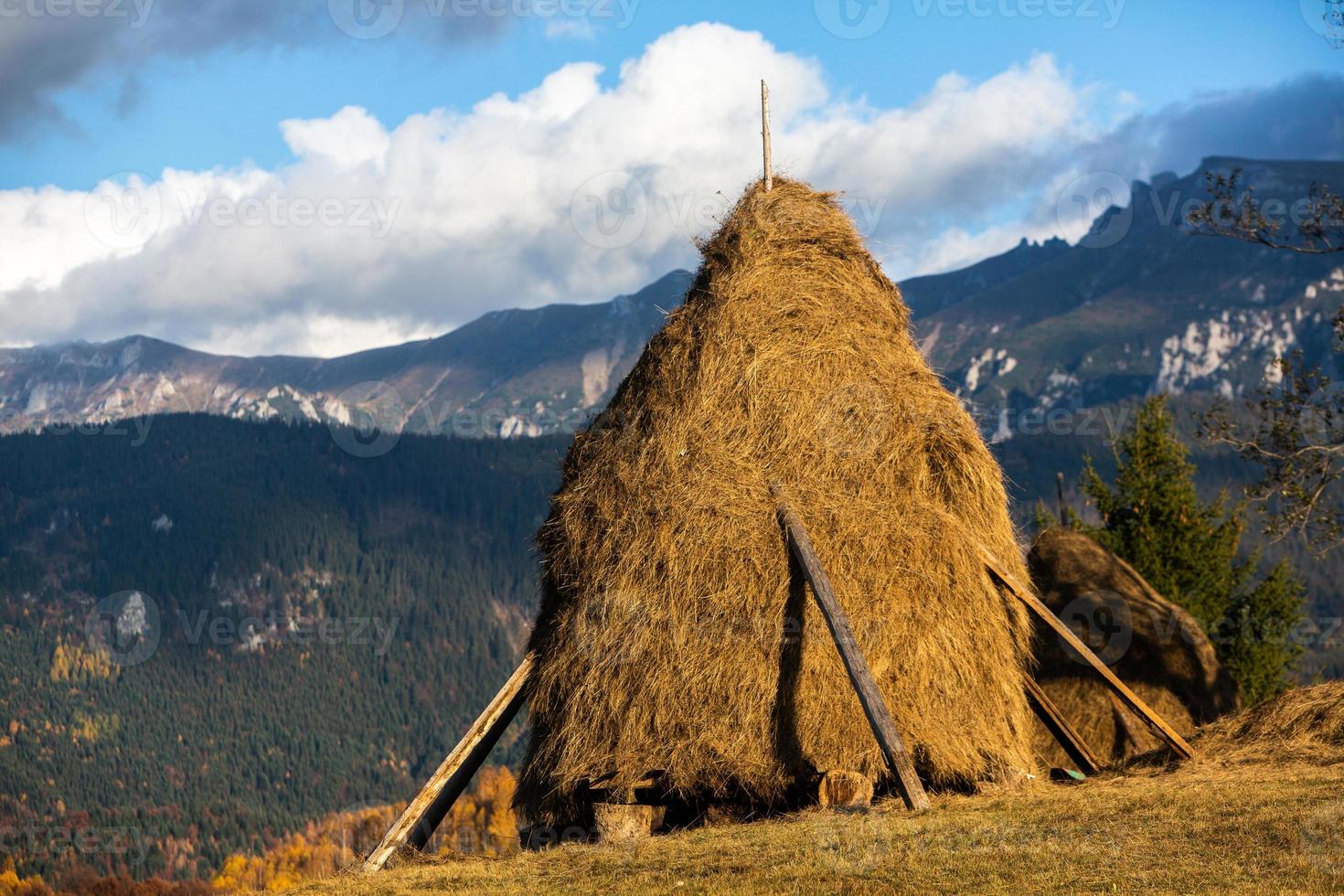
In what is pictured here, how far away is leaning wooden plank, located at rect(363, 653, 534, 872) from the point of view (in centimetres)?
1394

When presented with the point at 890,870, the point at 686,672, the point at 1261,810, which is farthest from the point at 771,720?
the point at 1261,810

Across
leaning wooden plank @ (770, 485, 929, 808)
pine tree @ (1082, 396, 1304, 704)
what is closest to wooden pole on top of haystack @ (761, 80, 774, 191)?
leaning wooden plank @ (770, 485, 929, 808)

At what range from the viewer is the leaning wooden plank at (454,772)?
1394cm

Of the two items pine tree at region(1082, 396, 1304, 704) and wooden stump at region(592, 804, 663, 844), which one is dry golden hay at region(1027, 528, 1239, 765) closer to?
wooden stump at region(592, 804, 663, 844)

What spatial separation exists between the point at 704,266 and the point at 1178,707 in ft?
29.6

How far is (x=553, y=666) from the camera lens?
1444 centimetres

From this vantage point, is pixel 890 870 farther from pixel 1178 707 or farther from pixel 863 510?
pixel 1178 707

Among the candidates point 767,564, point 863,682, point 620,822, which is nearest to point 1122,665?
point 767,564

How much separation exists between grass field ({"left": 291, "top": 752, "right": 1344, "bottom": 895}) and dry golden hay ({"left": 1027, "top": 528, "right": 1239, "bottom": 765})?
4898 millimetres

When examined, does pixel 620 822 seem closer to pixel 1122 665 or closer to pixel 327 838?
pixel 1122 665

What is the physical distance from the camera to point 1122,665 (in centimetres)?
1914

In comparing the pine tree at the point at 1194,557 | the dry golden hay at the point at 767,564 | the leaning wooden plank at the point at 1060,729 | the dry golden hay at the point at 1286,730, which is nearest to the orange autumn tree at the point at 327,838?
the pine tree at the point at 1194,557

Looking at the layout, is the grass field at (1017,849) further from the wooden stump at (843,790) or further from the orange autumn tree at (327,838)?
the orange autumn tree at (327,838)

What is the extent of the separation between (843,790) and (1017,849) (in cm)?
285
